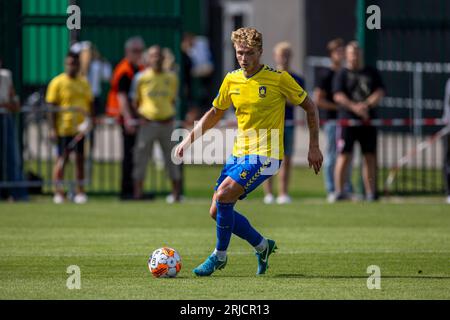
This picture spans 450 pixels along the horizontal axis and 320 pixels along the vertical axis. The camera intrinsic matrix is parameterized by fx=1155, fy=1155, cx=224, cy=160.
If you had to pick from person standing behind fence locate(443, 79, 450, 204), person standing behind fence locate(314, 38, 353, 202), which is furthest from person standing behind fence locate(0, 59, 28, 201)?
person standing behind fence locate(443, 79, 450, 204)

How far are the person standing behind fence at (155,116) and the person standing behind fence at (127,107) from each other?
0.19m

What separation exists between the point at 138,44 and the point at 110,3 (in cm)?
110

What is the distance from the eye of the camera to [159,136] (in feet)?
60.5

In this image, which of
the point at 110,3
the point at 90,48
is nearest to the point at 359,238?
the point at 110,3

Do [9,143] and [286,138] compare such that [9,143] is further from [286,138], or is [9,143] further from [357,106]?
[357,106]

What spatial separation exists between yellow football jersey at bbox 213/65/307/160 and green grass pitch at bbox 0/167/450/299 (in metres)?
1.18

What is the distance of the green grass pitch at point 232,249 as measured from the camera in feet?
31.4

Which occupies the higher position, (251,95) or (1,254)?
(251,95)

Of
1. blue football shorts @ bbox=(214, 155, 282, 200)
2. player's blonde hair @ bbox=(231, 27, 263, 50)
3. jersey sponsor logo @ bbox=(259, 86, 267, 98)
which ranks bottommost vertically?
blue football shorts @ bbox=(214, 155, 282, 200)

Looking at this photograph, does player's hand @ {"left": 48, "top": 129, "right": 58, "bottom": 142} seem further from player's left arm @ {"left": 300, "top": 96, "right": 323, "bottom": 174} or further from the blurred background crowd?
player's left arm @ {"left": 300, "top": 96, "right": 323, "bottom": 174}

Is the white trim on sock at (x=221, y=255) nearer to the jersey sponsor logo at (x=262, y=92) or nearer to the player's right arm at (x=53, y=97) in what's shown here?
the jersey sponsor logo at (x=262, y=92)

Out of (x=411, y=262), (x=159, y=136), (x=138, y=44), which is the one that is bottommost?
(x=411, y=262)

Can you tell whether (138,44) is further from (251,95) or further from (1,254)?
(251,95)

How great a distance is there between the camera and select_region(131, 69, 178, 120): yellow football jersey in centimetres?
1828
